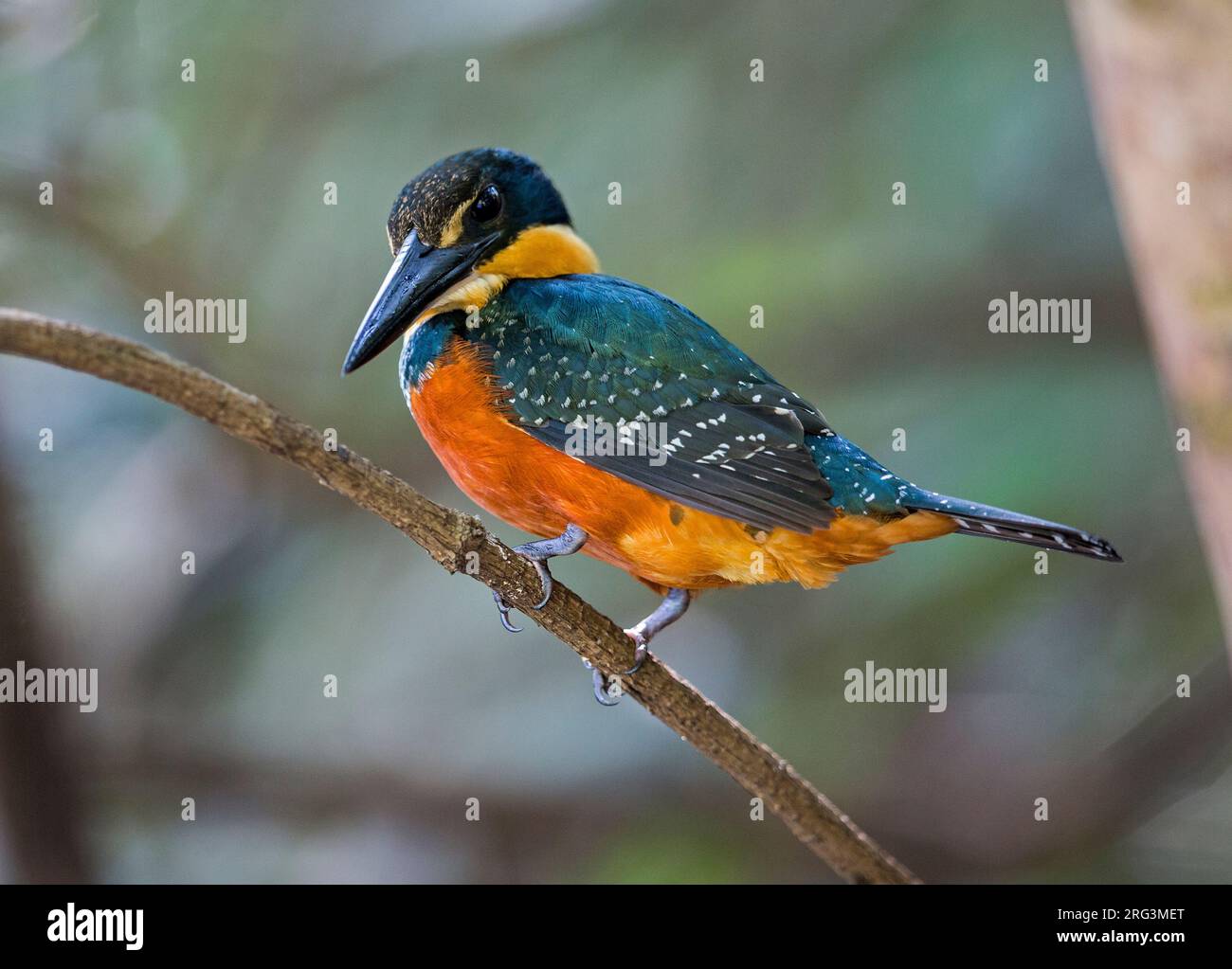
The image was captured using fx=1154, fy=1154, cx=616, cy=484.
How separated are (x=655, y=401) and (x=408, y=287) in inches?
16.8

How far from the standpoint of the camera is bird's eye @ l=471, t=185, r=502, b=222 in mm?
1933

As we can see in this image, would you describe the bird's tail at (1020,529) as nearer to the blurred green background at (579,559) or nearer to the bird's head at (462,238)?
the bird's head at (462,238)

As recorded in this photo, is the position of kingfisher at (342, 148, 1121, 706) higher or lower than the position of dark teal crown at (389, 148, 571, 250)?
lower

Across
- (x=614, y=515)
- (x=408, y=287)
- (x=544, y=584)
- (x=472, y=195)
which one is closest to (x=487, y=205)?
(x=472, y=195)

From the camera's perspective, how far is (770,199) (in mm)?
3234

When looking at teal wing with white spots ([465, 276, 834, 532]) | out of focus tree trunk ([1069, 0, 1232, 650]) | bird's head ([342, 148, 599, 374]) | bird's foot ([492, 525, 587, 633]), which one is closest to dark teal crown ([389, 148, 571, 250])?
bird's head ([342, 148, 599, 374])

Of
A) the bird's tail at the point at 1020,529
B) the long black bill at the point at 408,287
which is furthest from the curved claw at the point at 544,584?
the bird's tail at the point at 1020,529

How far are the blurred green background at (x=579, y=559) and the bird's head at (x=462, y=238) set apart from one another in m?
0.92

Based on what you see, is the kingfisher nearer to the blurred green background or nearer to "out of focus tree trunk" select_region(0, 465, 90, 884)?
the blurred green background

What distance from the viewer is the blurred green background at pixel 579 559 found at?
282cm

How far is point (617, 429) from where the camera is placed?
1.81 m
